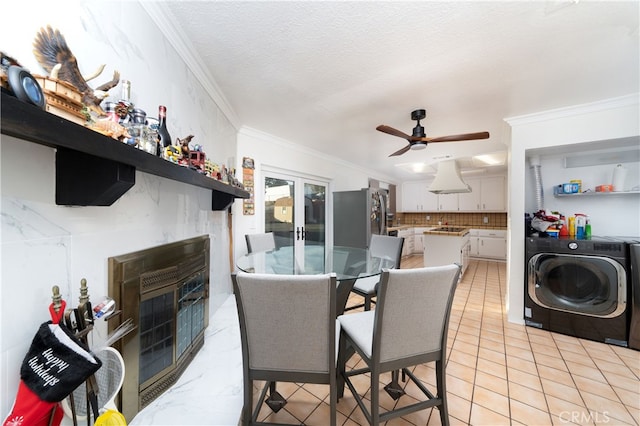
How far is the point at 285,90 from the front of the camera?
2.10 meters

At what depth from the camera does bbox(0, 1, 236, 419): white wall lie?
654mm

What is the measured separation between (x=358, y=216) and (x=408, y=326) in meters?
3.08

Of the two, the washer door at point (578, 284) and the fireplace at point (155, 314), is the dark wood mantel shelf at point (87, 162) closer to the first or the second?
the fireplace at point (155, 314)

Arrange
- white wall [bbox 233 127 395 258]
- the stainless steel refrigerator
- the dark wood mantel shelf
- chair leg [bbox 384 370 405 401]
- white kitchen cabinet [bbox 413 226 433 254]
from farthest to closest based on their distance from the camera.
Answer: white kitchen cabinet [bbox 413 226 433 254]
the stainless steel refrigerator
white wall [bbox 233 127 395 258]
chair leg [bbox 384 370 405 401]
the dark wood mantel shelf

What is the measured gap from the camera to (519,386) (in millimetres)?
1658

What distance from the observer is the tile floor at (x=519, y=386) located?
4.62ft

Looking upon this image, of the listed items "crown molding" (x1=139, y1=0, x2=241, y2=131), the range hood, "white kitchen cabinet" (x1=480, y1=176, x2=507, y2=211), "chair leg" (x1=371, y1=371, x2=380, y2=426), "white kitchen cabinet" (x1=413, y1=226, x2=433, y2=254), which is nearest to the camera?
"chair leg" (x1=371, y1=371, x2=380, y2=426)

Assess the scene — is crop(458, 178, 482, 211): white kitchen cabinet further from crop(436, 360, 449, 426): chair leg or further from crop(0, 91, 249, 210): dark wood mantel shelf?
crop(0, 91, 249, 210): dark wood mantel shelf

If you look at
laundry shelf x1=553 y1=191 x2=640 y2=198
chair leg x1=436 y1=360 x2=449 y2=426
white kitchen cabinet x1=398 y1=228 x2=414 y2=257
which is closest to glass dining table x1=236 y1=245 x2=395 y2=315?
chair leg x1=436 y1=360 x2=449 y2=426

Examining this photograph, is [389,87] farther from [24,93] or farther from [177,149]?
[24,93]

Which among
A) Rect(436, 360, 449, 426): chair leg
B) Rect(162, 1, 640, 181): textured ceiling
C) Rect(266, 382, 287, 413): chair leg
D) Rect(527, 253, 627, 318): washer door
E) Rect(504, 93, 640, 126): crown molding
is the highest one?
Rect(162, 1, 640, 181): textured ceiling

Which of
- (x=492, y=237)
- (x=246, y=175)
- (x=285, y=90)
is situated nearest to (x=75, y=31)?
(x=285, y=90)

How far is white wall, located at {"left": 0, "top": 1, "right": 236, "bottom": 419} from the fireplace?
7 centimetres

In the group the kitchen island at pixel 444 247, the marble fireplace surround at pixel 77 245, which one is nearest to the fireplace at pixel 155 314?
the marble fireplace surround at pixel 77 245
